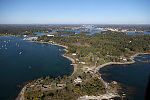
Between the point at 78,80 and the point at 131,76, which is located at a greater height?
the point at 78,80

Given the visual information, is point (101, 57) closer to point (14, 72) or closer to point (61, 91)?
point (61, 91)

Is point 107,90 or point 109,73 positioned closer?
point 107,90

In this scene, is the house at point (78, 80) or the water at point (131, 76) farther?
the house at point (78, 80)

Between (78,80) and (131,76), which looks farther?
(131,76)

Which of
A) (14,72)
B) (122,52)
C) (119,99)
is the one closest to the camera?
(119,99)

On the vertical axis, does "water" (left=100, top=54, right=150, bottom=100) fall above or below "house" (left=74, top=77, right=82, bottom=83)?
below

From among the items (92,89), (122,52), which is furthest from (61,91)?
(122,52)

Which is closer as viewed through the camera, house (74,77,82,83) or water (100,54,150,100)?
water (100,54,150,100)

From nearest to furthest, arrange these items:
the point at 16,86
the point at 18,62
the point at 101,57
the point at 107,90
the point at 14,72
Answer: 1. the point at 107,90
2. the point at 16,86
3. the point at 14,72
4. the point at 18,62
5. the point at 101,57
